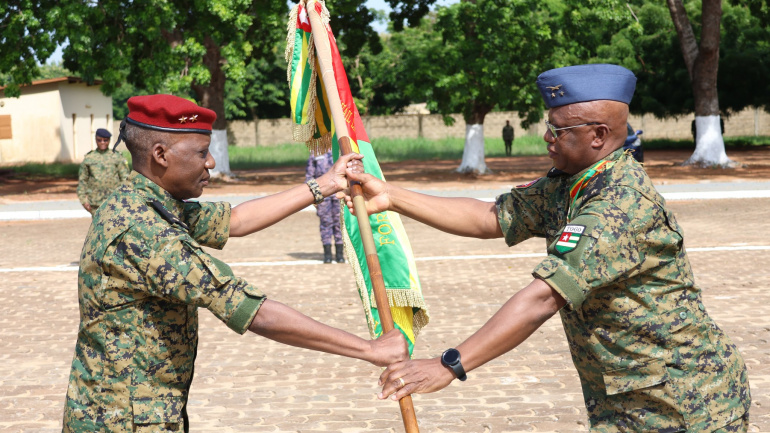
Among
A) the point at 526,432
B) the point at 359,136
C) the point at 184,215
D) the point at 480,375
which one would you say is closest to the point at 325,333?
the point at 184,215

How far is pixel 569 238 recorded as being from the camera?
2924 millimetres

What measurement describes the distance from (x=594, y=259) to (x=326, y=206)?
9496 millimetres

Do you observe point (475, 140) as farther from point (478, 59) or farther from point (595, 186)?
point (595, 186)

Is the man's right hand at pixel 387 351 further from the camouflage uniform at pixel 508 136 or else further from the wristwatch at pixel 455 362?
the camouflage uniform at pixel 508 136

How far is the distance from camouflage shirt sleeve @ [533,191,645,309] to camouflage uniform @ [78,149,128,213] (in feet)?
35.9

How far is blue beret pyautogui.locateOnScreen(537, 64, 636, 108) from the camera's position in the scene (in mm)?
3133

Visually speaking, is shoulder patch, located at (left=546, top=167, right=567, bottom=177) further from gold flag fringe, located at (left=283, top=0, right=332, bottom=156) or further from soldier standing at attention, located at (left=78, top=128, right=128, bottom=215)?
soldier standing at attention, located at (left=78, top=128, right=128, bottom=215)

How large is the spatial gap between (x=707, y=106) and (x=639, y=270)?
2778 centimetres

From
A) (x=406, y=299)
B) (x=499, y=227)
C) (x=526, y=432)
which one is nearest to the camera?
(x=499, y=227)

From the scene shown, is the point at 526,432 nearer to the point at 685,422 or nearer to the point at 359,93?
the point at 685,422

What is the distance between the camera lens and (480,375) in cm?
708

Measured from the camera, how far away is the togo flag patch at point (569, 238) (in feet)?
9.50

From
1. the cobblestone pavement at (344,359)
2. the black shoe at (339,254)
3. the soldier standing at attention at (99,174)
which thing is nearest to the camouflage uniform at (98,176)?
the soldier standing at attention at (99,174)

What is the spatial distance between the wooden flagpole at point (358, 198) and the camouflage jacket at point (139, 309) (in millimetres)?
754
